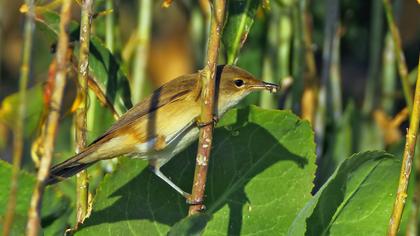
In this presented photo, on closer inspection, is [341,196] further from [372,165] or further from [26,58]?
[26,58]

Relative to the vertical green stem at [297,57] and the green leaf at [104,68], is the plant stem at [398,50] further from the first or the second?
the green leaf at [104,68]

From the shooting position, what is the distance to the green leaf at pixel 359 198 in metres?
2.47

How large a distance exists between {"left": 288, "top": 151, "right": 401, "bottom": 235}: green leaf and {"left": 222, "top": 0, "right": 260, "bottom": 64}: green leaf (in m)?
0.53

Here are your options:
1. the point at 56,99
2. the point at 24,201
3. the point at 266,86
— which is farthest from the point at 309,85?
the point at 56,99

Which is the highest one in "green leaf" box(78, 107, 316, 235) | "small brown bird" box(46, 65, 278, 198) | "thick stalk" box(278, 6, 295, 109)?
"thick stalk" box(278, 6, 295, 109)

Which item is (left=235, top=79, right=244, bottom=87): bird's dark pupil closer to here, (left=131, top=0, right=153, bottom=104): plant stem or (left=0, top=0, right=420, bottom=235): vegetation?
(left=0, top=0, right=420, bottom=235): vegetation

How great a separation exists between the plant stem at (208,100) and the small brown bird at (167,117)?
0.49 m

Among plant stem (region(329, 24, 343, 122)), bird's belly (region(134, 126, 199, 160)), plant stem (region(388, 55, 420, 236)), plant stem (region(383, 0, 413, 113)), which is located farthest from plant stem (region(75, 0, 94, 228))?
plant stem (region(329, 24, 343, 122))

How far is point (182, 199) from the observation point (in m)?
2.63

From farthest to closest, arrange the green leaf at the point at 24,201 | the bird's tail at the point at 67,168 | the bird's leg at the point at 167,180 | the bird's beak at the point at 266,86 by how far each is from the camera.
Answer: the bird's beak at the point at 266,86 → the bird's tail at the point at 67,168 → the bird's leg at the point at 167,180 → the green leaf at the point at 24,201

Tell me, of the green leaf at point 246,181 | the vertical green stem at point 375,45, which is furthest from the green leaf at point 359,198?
the vertical green stem at point 375,45

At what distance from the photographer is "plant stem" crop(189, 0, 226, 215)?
2152 millimetres

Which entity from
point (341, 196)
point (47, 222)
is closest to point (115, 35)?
point (47, 222)

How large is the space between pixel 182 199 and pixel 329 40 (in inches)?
60.0
